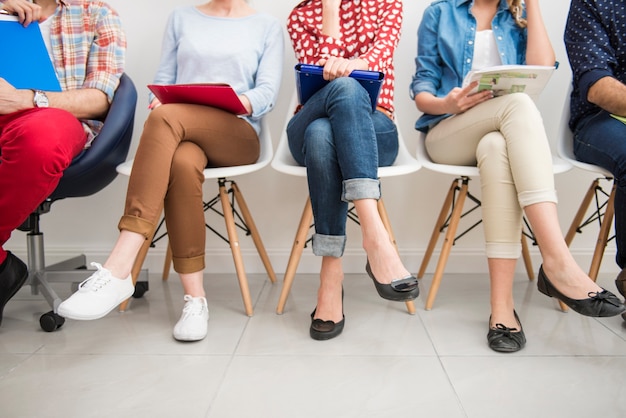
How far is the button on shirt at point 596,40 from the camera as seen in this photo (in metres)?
1.47

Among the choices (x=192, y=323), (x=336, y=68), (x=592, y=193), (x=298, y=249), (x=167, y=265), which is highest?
(x=336, y=68)

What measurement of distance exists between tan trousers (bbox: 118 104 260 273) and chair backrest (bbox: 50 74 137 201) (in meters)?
0.23

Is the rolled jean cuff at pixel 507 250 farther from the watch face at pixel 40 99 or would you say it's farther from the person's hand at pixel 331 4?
the watch face at pixel 40 99

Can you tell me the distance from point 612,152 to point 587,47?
1.11ft

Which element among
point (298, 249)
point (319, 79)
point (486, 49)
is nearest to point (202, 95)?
point (319, 79)

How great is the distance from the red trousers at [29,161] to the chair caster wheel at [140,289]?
0.46m

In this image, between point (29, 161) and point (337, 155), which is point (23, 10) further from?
point (337, 155)

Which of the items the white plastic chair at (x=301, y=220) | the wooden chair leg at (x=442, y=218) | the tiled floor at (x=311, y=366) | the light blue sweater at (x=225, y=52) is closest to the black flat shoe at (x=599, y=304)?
the tiled floor at (x=311, y=366)

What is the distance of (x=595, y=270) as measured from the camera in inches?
60.8

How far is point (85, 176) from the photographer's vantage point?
4.87ft

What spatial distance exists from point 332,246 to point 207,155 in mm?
459

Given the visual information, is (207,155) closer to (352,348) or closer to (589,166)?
(352,348)

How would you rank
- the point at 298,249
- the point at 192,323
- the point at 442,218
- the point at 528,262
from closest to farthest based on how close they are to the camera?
the point at 192,323 → the point at 298,249 → the point at 442,218 → the point at 528,262

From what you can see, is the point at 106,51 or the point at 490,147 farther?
the point at 106,51
